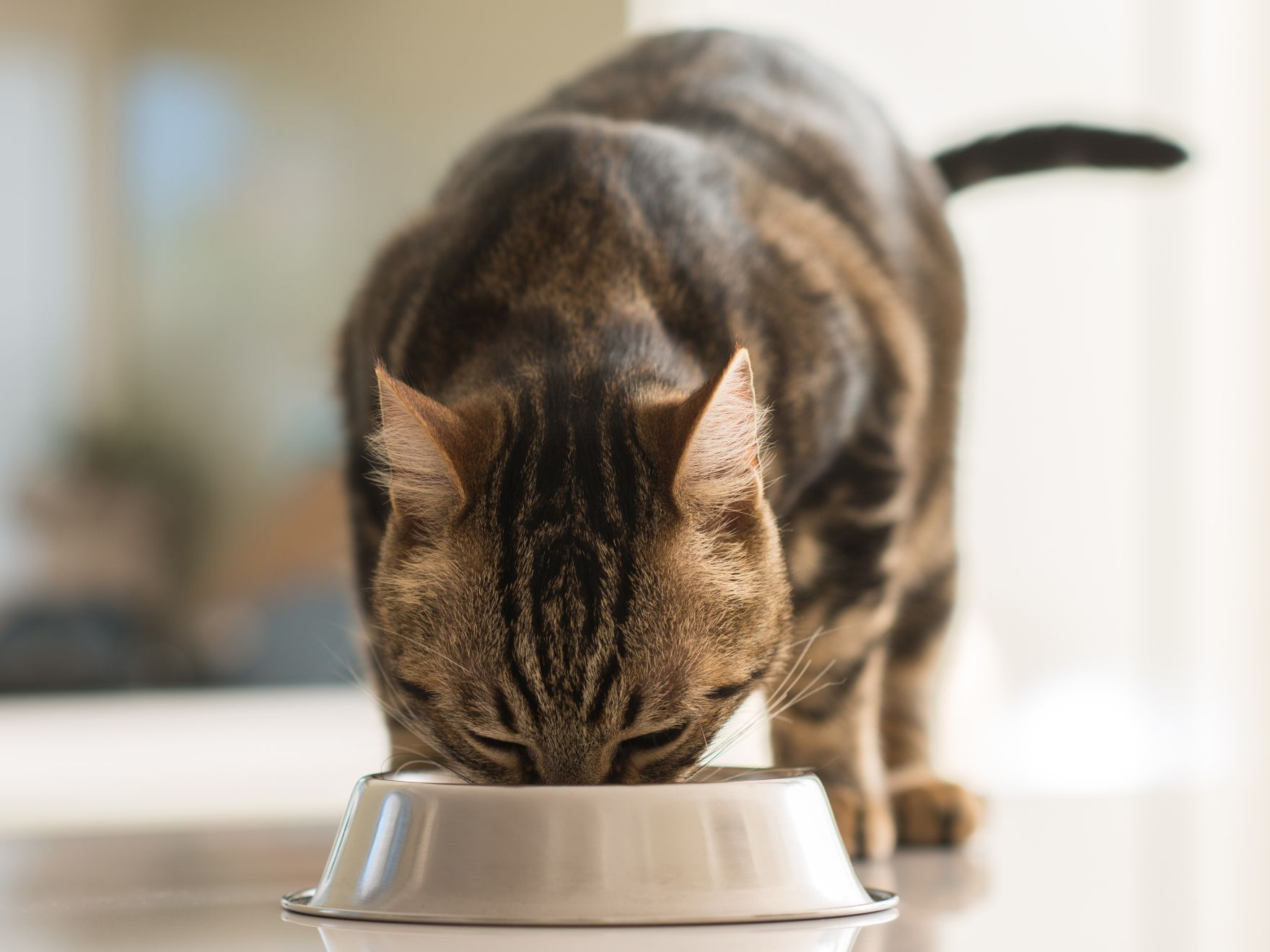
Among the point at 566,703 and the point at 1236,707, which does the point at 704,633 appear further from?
the point at 1236,707

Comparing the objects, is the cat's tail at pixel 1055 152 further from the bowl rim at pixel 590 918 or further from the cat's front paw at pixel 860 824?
the bowl rim at pixel 590 918

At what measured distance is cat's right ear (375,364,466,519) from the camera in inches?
35.2

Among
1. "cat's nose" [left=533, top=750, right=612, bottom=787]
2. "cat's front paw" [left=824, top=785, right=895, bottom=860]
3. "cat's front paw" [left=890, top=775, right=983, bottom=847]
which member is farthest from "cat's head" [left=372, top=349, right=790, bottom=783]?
"cat's front paw" [left=890, top=775, right=983, bottom=847]

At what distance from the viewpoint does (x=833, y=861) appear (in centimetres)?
85

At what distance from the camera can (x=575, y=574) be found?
90 cm

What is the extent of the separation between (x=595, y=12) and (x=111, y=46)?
102 centimetres

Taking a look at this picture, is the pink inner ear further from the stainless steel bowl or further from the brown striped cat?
the stainless steel bowl

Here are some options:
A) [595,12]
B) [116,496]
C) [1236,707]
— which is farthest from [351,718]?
[1236,707]

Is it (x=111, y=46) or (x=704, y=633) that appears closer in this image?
(x=704, y=633)

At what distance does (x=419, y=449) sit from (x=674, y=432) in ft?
0.49

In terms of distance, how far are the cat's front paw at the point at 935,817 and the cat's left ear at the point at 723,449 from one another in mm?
511

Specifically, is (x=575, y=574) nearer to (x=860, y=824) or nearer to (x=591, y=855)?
(x=591, y=855)

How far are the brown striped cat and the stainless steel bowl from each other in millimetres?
123

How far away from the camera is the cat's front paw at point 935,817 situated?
1.38 metres
